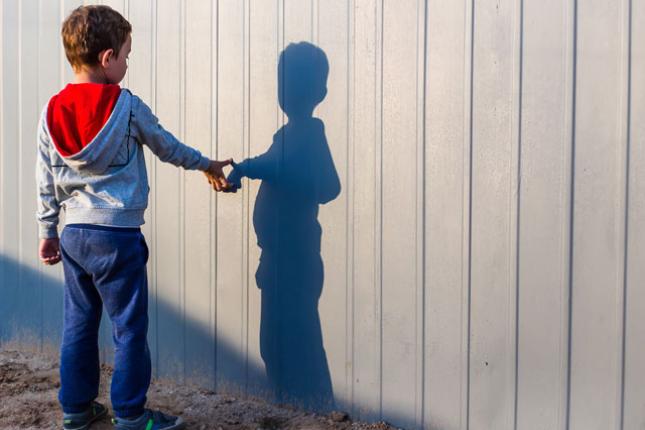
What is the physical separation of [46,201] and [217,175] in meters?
0.62

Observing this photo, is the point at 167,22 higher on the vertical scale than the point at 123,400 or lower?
higher

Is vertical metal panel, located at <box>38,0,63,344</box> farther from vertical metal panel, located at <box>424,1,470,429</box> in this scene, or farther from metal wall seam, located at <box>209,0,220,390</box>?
vertical metal panel, located at <box>424,1,470,429</box>

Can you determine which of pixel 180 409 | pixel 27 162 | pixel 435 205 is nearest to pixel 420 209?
pixel 435 205

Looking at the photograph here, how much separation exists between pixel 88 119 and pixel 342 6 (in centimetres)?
97

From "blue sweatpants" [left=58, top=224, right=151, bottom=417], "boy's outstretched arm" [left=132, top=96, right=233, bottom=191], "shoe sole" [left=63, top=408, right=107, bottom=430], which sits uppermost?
"boy's outstretched arm" [left=132, top=96, right=233, bottom=191]

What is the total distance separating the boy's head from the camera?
3002mm

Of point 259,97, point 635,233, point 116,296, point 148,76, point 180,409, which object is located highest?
point 148,76

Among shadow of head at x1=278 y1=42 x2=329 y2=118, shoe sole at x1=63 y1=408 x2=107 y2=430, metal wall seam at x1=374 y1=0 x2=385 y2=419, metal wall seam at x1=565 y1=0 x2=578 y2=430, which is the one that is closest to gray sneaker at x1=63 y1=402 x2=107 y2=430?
shoe sole at x1=63 y1=408 x2=107 y2=430

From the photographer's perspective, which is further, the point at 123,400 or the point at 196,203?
the point at 196,203

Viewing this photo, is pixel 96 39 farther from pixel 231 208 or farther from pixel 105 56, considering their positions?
pixel 231 208

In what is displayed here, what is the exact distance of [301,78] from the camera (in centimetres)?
327

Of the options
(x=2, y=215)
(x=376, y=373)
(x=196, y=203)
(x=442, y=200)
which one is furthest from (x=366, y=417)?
(x=2, y=215)

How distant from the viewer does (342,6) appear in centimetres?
315

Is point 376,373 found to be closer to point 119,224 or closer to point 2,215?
point 119,224
